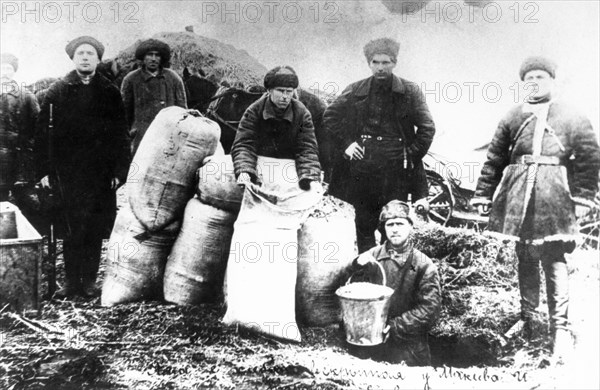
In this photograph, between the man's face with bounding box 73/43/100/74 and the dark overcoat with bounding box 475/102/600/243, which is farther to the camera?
the man's face with bounding box 73/43/100/74

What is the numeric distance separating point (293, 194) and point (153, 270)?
3.23 feet

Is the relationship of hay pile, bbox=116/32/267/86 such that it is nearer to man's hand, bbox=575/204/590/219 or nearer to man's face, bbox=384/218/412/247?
man's face, bbox=384/218/412/247

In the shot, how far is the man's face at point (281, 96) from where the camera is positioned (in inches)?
130

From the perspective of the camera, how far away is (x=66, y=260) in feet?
11.1

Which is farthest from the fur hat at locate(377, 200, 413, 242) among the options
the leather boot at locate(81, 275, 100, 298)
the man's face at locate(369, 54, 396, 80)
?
the leather boot at locate(81, 275, 100, 298)

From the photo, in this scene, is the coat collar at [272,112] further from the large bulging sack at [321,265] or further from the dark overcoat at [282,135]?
the large bulging sack at [321,265]

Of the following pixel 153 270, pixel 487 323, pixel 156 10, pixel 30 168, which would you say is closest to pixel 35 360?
pixel 153 270

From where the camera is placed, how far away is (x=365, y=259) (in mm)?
3268

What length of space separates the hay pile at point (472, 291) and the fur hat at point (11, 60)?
2769 mm

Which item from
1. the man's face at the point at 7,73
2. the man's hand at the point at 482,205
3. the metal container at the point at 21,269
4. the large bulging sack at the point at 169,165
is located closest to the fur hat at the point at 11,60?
the man's face at the point at 7,73

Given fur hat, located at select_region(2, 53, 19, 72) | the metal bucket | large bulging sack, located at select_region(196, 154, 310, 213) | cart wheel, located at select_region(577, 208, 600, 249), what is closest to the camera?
the metal bucket

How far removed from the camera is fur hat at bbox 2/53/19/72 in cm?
344

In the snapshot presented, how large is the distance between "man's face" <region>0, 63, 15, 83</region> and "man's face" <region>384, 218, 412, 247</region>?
257cm

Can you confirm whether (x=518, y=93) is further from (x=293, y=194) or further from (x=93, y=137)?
(x=93, y=137)
